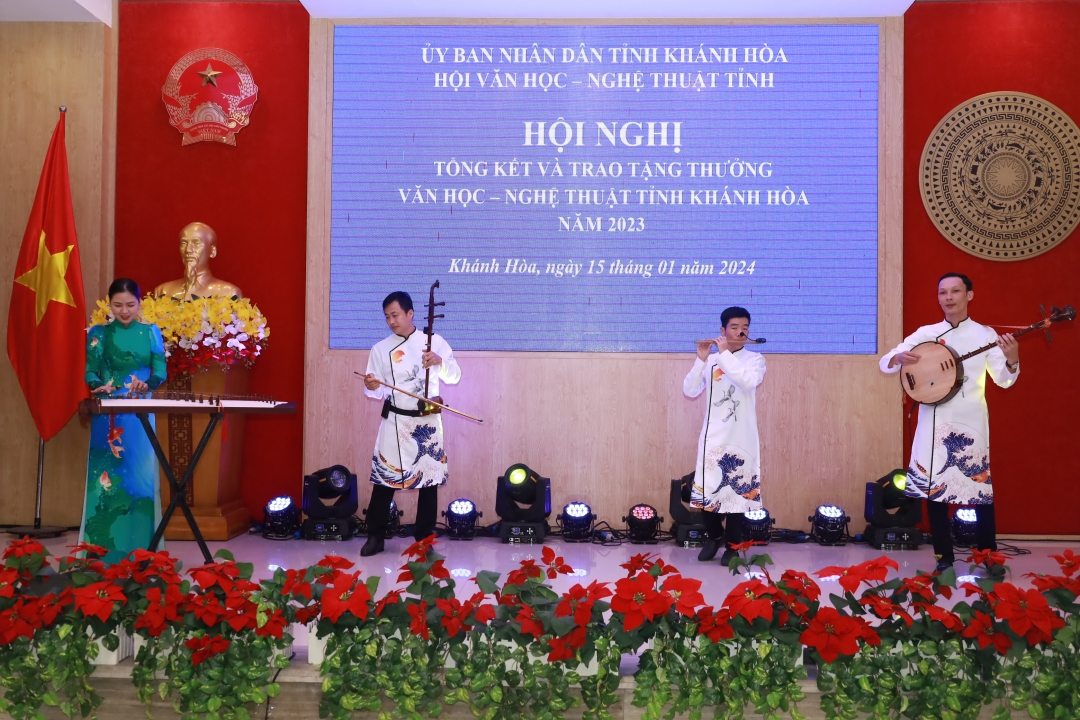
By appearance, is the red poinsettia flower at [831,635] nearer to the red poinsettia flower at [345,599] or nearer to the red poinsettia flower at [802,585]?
the red poinsettia flower at [802,585]

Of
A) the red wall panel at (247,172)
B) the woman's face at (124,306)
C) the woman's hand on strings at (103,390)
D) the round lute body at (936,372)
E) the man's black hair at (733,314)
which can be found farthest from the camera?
the red wall panel at (247,172)

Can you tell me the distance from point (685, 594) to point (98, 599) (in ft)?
4.22

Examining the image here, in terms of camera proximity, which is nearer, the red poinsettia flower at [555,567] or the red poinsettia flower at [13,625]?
the red poinsettia flower at [13,625]

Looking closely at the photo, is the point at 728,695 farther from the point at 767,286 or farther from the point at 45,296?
the point at 45,296

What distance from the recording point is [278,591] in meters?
2.07

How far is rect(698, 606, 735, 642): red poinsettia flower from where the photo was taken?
1.88 metres

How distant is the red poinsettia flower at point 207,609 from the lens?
6.40 ft

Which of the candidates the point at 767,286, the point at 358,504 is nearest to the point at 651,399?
the point at 767,286

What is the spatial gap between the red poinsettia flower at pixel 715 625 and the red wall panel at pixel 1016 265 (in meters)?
4.51

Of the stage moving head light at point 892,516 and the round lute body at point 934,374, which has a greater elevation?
the round lute body at point 934,374

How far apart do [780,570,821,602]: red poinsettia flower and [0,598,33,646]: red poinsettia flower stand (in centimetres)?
166

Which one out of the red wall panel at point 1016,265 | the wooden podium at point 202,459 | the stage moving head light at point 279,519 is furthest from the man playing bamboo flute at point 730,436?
the wooden podium at point 202,459

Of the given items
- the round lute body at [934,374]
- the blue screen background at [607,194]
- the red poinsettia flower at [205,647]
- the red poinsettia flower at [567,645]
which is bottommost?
the red poinsettia flower at [205,647]

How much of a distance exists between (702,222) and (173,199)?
3537 mm
